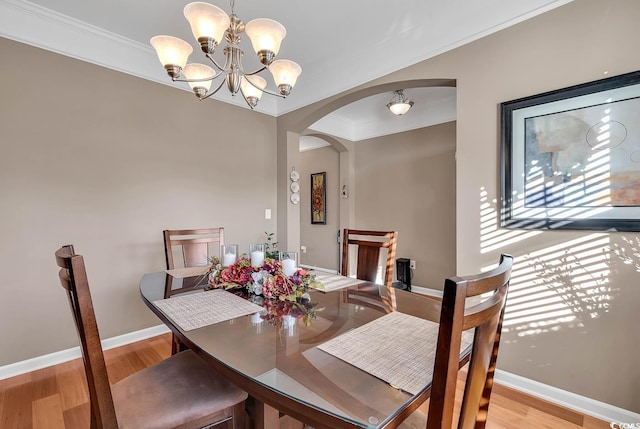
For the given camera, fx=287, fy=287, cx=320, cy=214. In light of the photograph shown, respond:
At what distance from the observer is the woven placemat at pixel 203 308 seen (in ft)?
3.69

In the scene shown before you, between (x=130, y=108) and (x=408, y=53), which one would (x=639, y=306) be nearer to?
(x=408, y=53)

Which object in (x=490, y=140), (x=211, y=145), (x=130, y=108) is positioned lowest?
(x=490, y=140)

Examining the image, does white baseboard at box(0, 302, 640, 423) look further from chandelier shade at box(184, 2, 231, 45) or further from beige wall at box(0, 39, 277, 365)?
chandelier shade at box(184, 2, 231, 45)

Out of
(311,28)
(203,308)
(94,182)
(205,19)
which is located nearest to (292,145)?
(311,28)

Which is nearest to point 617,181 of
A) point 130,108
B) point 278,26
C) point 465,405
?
point 465,405

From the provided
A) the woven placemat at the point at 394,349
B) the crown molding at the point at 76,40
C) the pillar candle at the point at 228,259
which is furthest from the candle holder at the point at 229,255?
the crown molding at the point at 76,40

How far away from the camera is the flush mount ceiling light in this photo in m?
3.30

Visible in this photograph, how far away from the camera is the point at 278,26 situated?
1.47 metres

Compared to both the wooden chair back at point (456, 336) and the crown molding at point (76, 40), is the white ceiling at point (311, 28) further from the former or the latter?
the wooden chair back at point (456, 336)

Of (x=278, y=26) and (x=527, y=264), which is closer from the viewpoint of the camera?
(x=278, y=26)

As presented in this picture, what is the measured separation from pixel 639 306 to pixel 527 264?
0.51 meters

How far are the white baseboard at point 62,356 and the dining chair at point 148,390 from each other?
1644mm

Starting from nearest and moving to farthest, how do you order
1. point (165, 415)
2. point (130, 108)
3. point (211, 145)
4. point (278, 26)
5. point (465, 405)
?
point (465, 405) < point (165, 415) < point (278, 26) < point (130, 108) < point (211, 145)

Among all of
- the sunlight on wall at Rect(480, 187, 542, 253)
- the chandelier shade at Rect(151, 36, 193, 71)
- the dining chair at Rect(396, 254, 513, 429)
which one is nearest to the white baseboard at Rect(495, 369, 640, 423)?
the sunlight on wall at Rect(480, 187, 542, 253)
